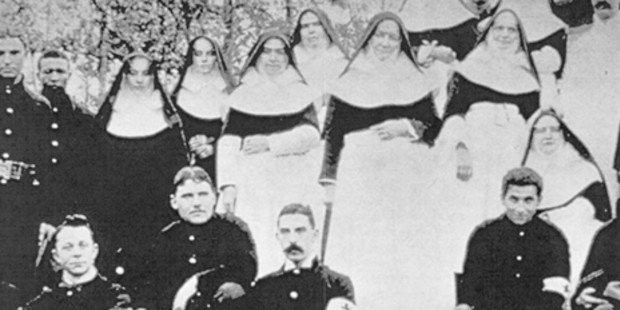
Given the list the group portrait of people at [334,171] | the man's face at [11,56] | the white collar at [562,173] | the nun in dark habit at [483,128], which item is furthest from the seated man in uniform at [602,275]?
the man's face at [11,56]

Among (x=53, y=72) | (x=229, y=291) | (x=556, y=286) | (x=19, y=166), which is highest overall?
(x=53, y=72)

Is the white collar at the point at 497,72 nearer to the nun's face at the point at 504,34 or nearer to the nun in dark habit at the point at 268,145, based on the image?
the nun's face at the point at 504,34

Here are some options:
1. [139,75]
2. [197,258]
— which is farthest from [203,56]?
[197,258]

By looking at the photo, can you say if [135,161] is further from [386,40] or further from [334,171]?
[386,40]

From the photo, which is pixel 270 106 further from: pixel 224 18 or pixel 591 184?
pixel 591 184

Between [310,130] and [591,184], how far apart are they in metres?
1.23

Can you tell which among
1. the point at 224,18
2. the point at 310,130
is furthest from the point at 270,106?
the point at 224,18

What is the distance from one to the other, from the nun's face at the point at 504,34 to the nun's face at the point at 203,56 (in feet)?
3.96

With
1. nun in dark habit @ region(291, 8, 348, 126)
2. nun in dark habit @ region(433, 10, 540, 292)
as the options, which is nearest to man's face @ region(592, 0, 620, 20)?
nun in dark habit @ region(433, 10, 540, 292)

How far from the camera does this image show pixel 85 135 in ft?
11.8

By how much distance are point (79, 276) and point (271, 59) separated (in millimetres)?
1200

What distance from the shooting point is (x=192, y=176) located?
3.62m

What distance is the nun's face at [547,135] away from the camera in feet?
12.3

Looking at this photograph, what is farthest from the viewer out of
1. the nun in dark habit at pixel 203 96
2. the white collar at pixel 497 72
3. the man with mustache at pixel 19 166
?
the white collar at pixel 497 72
